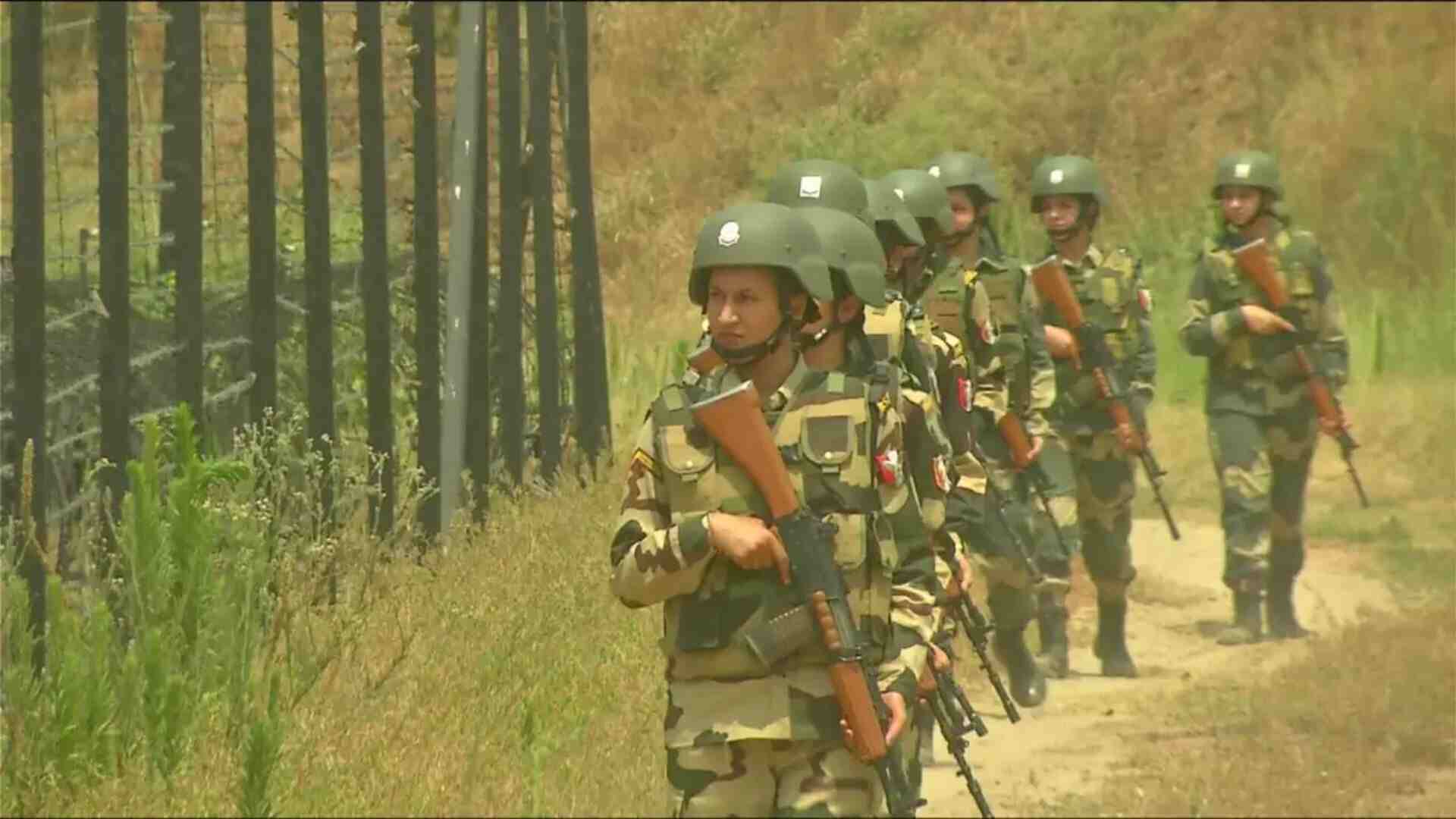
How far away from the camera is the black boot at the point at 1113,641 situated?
14.2 metres

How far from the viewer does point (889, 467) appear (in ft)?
24.7


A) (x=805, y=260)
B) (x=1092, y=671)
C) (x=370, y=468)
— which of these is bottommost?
(x=1092, y=671)

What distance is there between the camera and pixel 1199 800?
10.5 meters

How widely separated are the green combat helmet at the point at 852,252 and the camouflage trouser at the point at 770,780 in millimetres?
1172

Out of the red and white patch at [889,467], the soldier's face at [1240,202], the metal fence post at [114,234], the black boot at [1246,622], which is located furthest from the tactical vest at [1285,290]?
the red and white patch at [889,467]

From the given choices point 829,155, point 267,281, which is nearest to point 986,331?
point 267,281

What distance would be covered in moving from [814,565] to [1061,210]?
6988 mm

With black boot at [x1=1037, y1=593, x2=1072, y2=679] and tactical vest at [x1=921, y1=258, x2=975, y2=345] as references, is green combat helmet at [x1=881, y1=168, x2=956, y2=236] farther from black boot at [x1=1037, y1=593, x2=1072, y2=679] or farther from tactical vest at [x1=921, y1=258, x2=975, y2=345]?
black boot at [x1=1037, y1=593, x2=1072, y2=679]

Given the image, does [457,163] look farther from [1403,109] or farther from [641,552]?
[1403,109]

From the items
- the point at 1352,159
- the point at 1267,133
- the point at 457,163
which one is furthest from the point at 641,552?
the point at 1267,133

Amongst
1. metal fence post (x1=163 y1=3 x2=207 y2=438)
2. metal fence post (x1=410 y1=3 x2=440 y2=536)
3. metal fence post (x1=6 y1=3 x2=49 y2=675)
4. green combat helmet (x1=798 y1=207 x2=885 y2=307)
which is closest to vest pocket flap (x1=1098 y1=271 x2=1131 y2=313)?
metal fence post (x1=410 y1=3 x2=440 y2=536)

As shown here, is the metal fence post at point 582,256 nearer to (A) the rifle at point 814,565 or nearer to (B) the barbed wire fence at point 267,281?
(B) the barbed wire fence at point 267,281

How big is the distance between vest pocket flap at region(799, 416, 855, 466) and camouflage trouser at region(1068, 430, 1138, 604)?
22.6ft

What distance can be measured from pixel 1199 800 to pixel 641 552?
3749 millimetres
